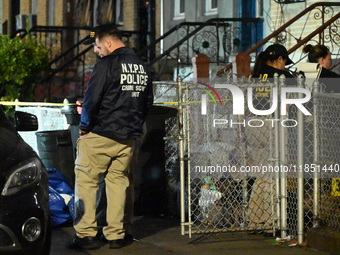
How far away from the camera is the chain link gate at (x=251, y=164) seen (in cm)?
827

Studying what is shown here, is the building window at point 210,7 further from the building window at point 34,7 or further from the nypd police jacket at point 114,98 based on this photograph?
the nypd police jacket at point 114,98

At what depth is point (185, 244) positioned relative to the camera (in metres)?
8.50

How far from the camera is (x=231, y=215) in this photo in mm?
8734

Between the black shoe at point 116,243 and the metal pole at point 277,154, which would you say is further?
the metal pole at point 277,154

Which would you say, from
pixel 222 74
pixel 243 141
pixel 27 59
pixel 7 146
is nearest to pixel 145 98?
pixel 243 141

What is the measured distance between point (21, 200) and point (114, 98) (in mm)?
1698

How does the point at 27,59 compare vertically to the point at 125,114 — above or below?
above

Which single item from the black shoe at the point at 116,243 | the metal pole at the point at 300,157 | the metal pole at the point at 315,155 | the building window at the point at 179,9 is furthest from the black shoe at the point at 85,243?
the building window at the point at 179,9

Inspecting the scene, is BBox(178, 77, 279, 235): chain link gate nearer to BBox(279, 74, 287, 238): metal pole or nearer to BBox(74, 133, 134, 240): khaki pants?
BBox(279, 74, 287, 238): metal pole

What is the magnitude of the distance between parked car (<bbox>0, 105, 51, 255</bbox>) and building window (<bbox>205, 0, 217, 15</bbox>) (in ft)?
38.0

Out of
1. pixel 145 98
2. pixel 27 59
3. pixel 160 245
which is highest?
pixel 27 59

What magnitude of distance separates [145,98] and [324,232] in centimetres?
201

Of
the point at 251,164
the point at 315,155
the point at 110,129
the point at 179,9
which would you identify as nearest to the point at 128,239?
the point at 110,129

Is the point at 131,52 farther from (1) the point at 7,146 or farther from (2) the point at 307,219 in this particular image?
(2) the point at 307,219
